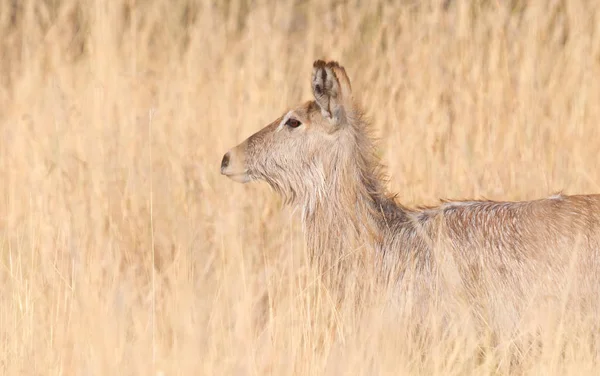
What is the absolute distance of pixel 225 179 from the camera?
20.5 feet

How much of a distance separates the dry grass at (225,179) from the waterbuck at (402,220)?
0.68ft

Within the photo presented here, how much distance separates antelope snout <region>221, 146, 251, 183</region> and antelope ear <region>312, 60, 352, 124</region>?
423mm

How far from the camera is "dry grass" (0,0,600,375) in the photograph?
14.5 feet

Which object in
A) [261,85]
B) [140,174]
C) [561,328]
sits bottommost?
[561,328]

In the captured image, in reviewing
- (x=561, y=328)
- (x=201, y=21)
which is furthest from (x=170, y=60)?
(x=561, y=328)

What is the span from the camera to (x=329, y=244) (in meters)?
5.36

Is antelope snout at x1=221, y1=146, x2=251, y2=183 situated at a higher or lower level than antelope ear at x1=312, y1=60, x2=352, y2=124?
lower

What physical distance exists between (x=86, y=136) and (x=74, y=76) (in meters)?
1.09

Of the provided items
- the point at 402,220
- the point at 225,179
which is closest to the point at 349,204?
the point at 402,220

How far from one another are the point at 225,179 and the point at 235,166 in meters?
0.85

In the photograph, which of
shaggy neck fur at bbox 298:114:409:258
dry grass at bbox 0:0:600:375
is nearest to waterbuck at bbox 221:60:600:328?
shaggy neck fur at bbox 298:114:409:258

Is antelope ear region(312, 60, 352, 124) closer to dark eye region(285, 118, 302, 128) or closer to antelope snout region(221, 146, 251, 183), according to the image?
dark eye region(285, 118, 302, 128)

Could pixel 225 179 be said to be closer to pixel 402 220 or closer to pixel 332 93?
pixel 332 93

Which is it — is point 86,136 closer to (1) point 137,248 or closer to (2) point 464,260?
(1) point 137,248
